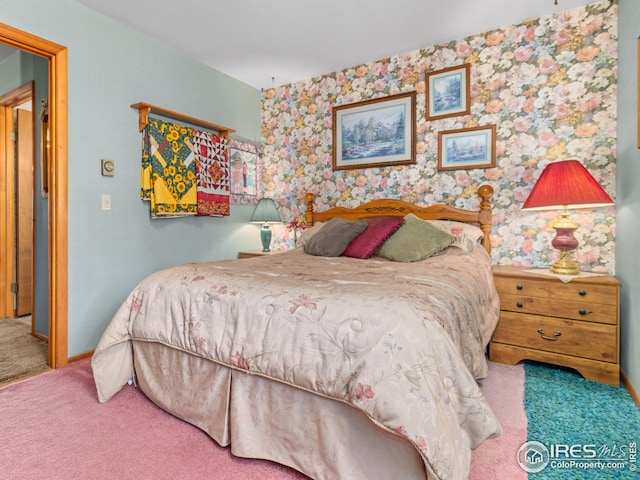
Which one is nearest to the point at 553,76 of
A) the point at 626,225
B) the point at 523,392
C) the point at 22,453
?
the point at 626,225

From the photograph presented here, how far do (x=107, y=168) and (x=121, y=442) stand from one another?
194 centimetres

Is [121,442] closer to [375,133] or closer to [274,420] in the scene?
[274,420]

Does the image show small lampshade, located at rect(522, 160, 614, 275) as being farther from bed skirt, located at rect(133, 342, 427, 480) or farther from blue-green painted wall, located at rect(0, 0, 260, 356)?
blue-green painted wall, located at rect(0, 0, 260, 356)

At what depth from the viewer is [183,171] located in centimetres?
311

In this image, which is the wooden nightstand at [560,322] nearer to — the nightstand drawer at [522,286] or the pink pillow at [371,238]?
the nightstand drawer at [522,286]

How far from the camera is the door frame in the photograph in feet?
7.80

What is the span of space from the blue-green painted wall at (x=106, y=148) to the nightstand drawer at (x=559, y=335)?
9.02 feet

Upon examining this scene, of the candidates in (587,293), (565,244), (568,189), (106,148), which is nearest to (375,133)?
(568,189)

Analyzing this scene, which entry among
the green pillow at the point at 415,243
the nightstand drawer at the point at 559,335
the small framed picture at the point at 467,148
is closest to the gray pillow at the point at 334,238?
the green pillow at the point at 415,243

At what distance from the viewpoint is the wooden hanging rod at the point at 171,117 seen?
2.84 metres

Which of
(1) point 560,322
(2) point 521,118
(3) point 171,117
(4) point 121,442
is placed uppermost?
(3) point 171,117

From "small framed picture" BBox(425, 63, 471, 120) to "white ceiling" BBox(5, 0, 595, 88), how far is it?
279mm

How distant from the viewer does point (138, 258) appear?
9.57 feet

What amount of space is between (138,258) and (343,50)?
2.57m
